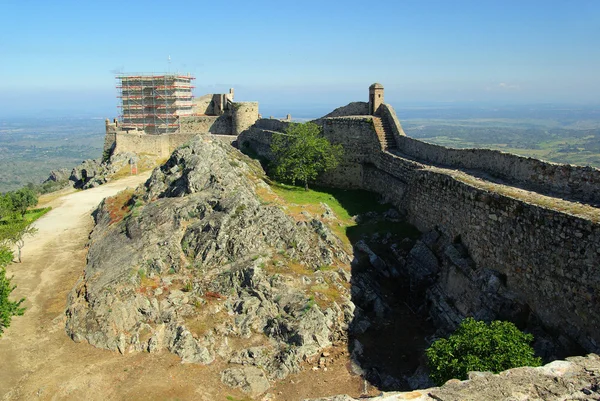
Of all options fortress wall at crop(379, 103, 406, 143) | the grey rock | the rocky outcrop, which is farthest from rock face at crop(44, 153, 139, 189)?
the rocky outcrop

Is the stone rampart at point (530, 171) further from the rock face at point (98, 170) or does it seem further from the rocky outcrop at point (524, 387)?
the rock face at point (98, 170)

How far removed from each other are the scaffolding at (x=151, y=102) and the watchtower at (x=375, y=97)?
96.0 ft

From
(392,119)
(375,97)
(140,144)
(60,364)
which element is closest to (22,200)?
(140,144)

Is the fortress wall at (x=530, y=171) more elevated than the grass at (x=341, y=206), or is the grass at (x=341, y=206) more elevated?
the fortress wall at (x=530, y=171)

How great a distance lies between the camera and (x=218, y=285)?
19906mm

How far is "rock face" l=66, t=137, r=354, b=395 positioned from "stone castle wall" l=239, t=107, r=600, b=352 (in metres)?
4.89

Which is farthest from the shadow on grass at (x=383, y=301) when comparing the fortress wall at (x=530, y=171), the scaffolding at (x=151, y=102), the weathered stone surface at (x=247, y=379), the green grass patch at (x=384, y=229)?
the scaffolding at (x=151, y=102)

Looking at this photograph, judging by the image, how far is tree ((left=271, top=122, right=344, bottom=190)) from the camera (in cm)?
3102

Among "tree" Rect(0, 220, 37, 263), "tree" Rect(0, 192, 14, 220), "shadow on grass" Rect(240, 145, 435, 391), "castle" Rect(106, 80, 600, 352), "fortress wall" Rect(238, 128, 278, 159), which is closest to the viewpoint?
"castle" Rect(106, 80, 600, 352)

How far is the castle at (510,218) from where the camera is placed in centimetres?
1419

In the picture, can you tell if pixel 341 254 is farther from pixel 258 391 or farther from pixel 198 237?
pixel 258 391

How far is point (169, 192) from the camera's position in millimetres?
27109

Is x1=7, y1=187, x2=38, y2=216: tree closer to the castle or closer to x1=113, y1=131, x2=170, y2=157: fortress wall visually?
x1=113, y1=131, x2=170, y2=157: fortress wall

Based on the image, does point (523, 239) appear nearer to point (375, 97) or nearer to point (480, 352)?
point (480, 352)
